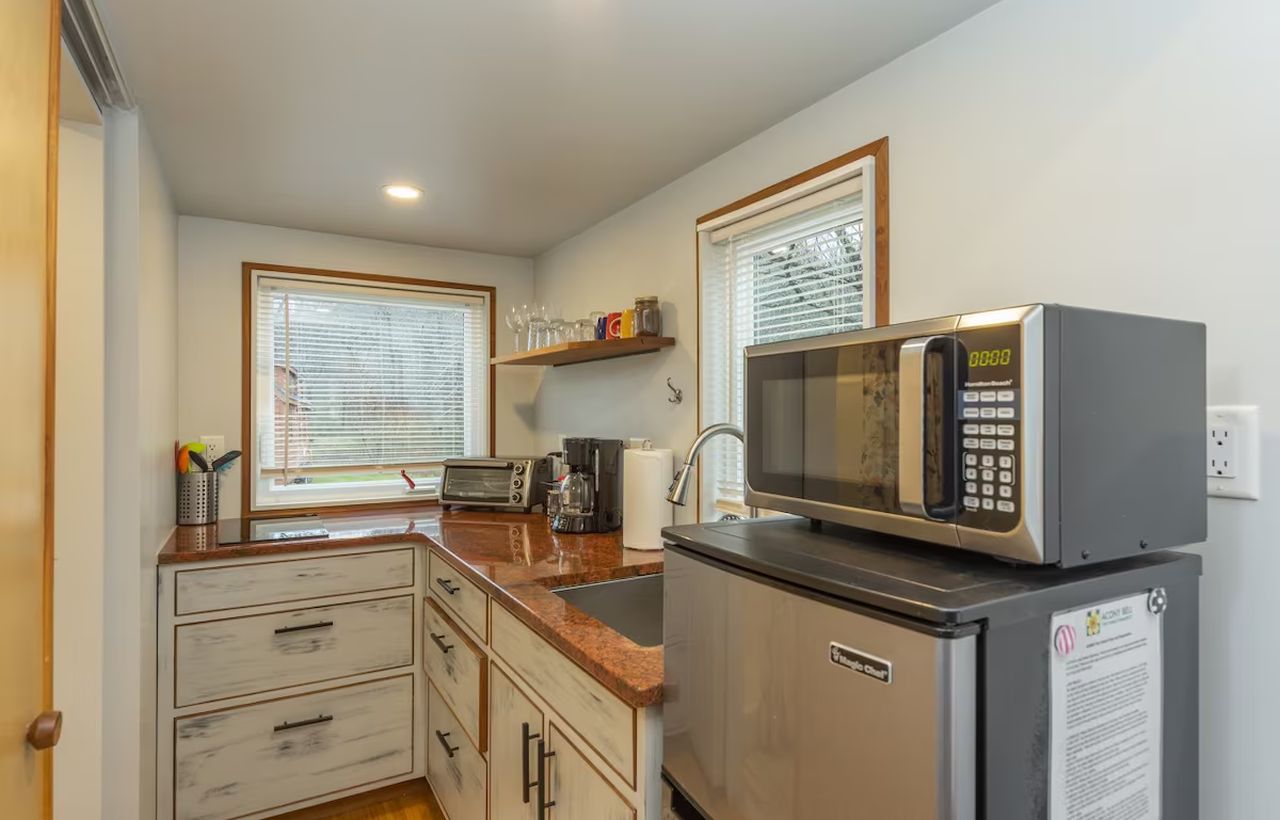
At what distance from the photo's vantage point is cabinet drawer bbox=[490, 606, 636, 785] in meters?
1.14

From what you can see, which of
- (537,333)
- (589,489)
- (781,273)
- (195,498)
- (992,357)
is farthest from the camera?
(537,333)

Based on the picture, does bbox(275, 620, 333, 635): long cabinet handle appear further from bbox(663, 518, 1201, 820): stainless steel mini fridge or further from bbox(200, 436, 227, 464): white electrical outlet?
bbox(663, 518, 1201, 820): stainless steel mini fridge

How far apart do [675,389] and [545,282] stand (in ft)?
4.49

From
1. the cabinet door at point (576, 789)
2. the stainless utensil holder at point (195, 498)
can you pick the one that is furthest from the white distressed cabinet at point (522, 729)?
the stainless utensil holder at point (195, 498)

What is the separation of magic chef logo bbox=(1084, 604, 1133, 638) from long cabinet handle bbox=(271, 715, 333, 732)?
2453mm

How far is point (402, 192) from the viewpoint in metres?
2.45

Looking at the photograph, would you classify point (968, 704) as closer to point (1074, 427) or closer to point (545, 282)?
point (1074, 427)

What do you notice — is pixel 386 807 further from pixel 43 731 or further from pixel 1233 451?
pixel 1233 451

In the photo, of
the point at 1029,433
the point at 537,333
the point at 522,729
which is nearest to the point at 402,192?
the point at 537,333

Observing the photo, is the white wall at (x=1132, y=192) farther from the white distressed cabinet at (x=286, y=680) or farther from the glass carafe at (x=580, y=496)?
the white distressed cabinet at (x=286, y=680)

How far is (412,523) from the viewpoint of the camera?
272 centimetres

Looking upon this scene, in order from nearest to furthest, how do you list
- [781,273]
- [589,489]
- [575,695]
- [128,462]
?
[575,695]
[128,462]
[781,273]
[589,489]

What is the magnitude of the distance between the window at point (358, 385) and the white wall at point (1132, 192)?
7.27 ft

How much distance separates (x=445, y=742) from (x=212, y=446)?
1.59 m
